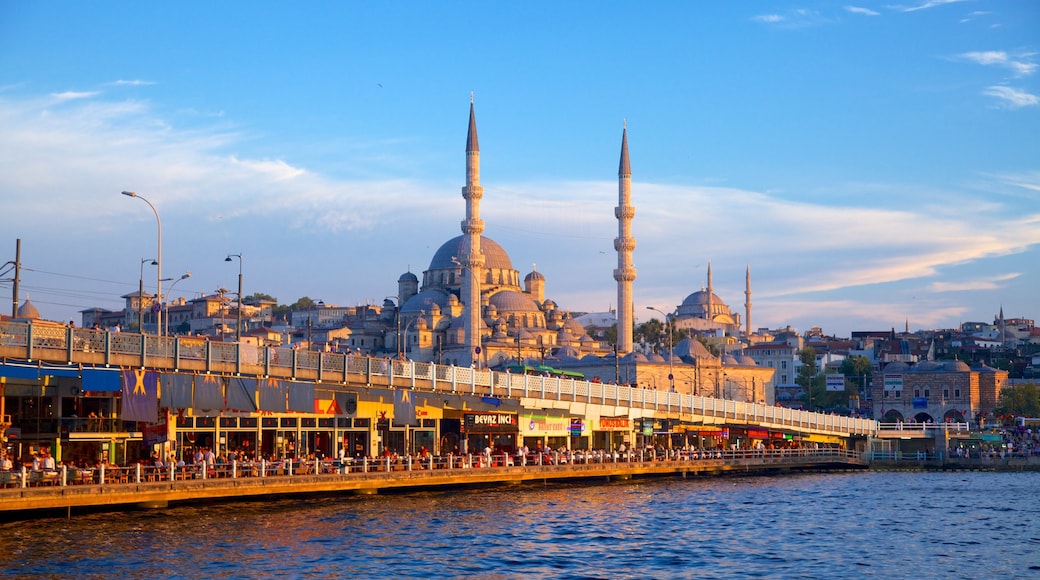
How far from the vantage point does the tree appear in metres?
121

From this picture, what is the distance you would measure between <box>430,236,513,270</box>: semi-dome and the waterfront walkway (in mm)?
85534

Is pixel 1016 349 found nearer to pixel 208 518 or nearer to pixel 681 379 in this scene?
pixel 681 379

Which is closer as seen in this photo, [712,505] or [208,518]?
[208,518]

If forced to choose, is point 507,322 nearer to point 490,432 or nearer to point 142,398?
point 490,432

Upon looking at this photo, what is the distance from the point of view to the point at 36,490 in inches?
1330

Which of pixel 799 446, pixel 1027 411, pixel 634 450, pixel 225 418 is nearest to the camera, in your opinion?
pixel 225 418

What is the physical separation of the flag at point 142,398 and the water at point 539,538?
2918mm

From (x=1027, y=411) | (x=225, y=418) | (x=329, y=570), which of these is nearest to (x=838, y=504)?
(x=225, y=418)

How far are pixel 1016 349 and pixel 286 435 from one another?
463 ft

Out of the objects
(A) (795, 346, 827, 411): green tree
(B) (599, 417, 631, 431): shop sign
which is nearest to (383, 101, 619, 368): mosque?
(A) (795, 346, 827, 411): green tree

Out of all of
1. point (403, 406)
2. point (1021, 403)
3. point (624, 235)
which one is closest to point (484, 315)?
point (624, 235)

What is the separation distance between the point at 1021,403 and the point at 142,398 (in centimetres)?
10013

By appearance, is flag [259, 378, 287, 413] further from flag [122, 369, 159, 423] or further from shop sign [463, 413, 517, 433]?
shop sign [463, 413, 517, 433]

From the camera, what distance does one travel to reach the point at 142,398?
1512 inches
